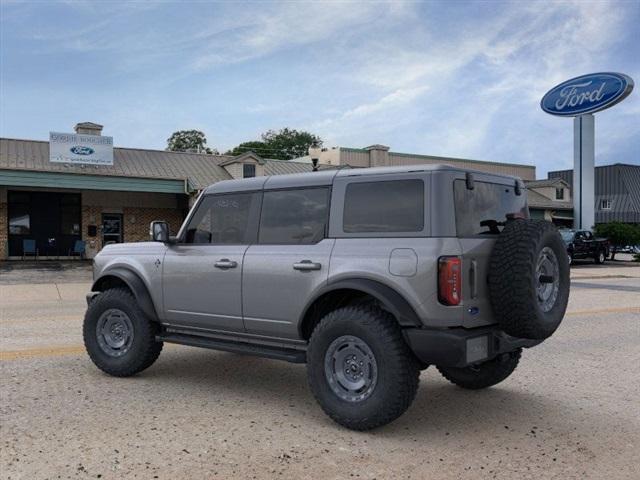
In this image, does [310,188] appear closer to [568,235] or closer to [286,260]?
[286,260]

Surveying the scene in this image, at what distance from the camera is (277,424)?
15.9 feet

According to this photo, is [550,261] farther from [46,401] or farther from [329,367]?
[46,401]

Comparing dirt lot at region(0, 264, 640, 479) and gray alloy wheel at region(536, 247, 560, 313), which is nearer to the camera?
dirt lot at region(0, 264, 640, 479)

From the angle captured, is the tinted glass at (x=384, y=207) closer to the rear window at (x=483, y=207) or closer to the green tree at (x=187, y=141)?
the rear window at (x=483, y=207)

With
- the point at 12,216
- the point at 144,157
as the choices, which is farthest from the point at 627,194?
the point at 12,216

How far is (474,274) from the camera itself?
14.8 ft

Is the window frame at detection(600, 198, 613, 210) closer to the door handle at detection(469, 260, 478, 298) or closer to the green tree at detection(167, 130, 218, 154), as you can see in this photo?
the green tree at detection(167, 130, 218, 154)

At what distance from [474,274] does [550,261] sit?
0.84m

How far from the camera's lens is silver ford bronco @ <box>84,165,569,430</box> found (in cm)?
447

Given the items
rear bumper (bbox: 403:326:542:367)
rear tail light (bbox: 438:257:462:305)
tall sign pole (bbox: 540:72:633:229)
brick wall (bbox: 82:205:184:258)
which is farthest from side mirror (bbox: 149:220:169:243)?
tall sign pole (bbox: 540:72:633:229)

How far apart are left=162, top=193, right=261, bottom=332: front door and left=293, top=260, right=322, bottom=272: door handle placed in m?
0.64

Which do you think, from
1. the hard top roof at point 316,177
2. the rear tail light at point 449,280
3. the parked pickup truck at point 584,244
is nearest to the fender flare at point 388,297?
the rear tail light at point 449,280

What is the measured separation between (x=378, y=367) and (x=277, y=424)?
3.24 ft

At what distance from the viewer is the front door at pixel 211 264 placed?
5512 mm
